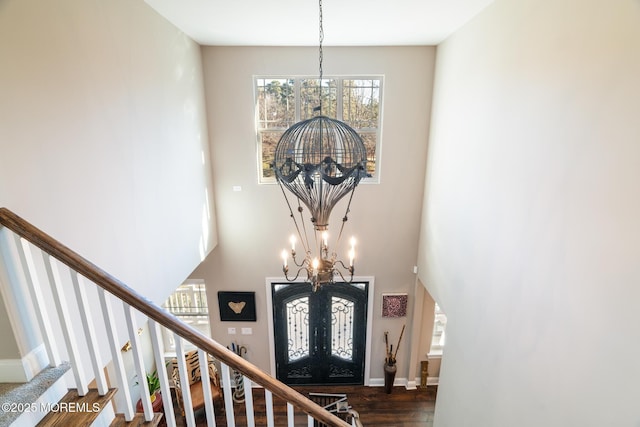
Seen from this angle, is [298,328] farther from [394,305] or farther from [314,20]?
[314,20]

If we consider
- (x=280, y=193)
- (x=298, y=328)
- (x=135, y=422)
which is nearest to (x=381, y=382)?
(x=298, y=328)

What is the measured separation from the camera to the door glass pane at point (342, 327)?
572 centimetres

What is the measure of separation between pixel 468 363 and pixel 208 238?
3.74m

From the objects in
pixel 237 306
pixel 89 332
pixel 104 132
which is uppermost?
pixel 104 132

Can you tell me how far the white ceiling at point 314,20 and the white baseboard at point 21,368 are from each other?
3040 millimetres

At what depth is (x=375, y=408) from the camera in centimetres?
550

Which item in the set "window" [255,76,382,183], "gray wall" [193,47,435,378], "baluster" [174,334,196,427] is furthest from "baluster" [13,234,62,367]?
"window" [255,76,382,183]

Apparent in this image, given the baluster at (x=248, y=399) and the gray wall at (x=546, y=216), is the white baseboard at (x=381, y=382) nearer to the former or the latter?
the gray wall at (x=546, y=216)

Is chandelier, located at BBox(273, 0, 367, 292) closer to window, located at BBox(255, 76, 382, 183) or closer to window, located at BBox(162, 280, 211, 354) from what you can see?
window, located at BBox(255, 76, 382, 183)

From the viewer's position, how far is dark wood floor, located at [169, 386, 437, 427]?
514cm

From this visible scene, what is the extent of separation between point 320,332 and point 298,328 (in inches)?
16.0

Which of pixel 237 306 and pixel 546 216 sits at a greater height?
pixel 546 216

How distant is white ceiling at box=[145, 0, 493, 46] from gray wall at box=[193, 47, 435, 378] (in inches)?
9.6

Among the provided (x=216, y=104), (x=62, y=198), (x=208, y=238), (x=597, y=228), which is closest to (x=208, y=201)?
(x=208, y=238)
